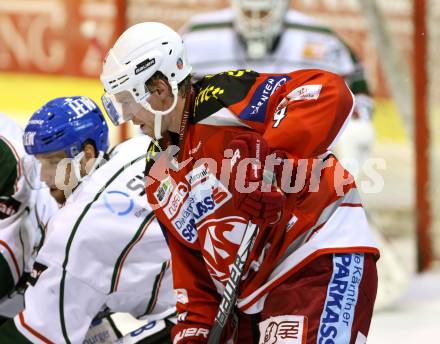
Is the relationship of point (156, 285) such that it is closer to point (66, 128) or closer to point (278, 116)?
point (66, 128)

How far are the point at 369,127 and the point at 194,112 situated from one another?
2.63 metres

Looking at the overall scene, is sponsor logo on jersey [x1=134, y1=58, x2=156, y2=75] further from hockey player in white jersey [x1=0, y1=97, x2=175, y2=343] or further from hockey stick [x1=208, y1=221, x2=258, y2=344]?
hockey player in white jersey [x1=0, y1=97, x2=175, y2=343]

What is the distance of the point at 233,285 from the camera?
2121 millimetres

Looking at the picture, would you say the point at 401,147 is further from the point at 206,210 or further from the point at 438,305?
the point at 206,210

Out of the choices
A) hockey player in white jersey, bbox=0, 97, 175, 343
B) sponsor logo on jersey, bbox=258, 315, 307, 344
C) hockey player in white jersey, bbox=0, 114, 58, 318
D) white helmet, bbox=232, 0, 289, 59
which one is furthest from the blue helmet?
white helmet, bbox=232, 0, 289, 59

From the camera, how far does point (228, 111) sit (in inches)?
81.4

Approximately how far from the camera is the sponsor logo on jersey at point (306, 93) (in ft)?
6.66

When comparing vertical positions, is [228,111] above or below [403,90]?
above

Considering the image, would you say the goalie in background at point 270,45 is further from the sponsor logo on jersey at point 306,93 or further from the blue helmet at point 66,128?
the sponsor logo on jersey at point 306,93

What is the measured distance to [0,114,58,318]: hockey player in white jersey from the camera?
8.88 feet

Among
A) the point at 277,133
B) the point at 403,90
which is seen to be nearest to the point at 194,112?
the point at 277,133

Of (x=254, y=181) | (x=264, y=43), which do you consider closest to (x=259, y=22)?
(x=264, y=43)

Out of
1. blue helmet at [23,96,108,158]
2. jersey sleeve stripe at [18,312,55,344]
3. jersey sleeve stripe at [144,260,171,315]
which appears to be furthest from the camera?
jersey sleeve stripe at [144,260,171,315]

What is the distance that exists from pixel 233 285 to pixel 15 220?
0.83 meters
